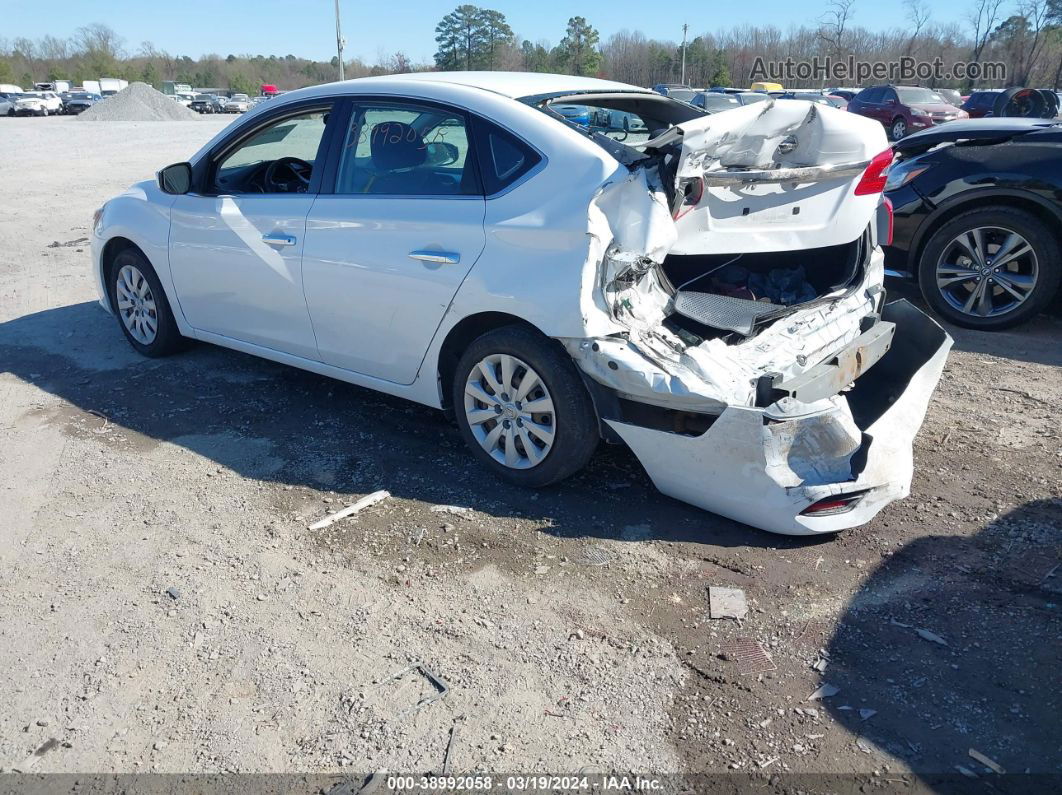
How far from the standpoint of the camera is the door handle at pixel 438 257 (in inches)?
155

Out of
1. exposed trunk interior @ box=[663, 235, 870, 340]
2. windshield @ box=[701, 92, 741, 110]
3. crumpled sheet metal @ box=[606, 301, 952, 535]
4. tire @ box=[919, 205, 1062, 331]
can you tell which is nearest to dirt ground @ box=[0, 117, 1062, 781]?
crumpled sheet metal @ box=[606, 301, 952, 535]

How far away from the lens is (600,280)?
357 centimetres

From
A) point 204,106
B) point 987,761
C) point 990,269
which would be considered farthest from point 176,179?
point 204,106

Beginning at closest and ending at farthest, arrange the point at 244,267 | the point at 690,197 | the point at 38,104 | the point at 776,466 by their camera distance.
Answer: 1. the point at 776,466
2. the point at 690,197
3. the point at 244,267
4. the point at 38,104

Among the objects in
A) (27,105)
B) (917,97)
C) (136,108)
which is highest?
(27,105)

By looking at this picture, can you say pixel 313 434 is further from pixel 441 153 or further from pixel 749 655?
pixel 749 655

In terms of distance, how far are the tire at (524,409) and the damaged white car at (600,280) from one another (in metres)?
0.01

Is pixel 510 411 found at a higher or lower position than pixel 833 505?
higher

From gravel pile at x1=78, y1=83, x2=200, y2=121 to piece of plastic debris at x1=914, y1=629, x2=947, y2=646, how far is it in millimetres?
45980

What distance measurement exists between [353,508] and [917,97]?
29588 mm

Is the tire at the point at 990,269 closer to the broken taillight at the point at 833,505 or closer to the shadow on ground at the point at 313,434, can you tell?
the shadow on ground at the point at 313,434

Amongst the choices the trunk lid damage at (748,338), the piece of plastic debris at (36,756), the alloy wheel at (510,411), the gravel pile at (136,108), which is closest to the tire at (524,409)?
the alloy wheel at (510,411)

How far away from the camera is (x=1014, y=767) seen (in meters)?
2.46

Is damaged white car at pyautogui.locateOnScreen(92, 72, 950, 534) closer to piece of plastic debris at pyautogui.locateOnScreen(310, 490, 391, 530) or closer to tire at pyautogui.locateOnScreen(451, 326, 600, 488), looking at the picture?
tire at pyautogui.locateOnScreen(451, 326, 600, 488)
